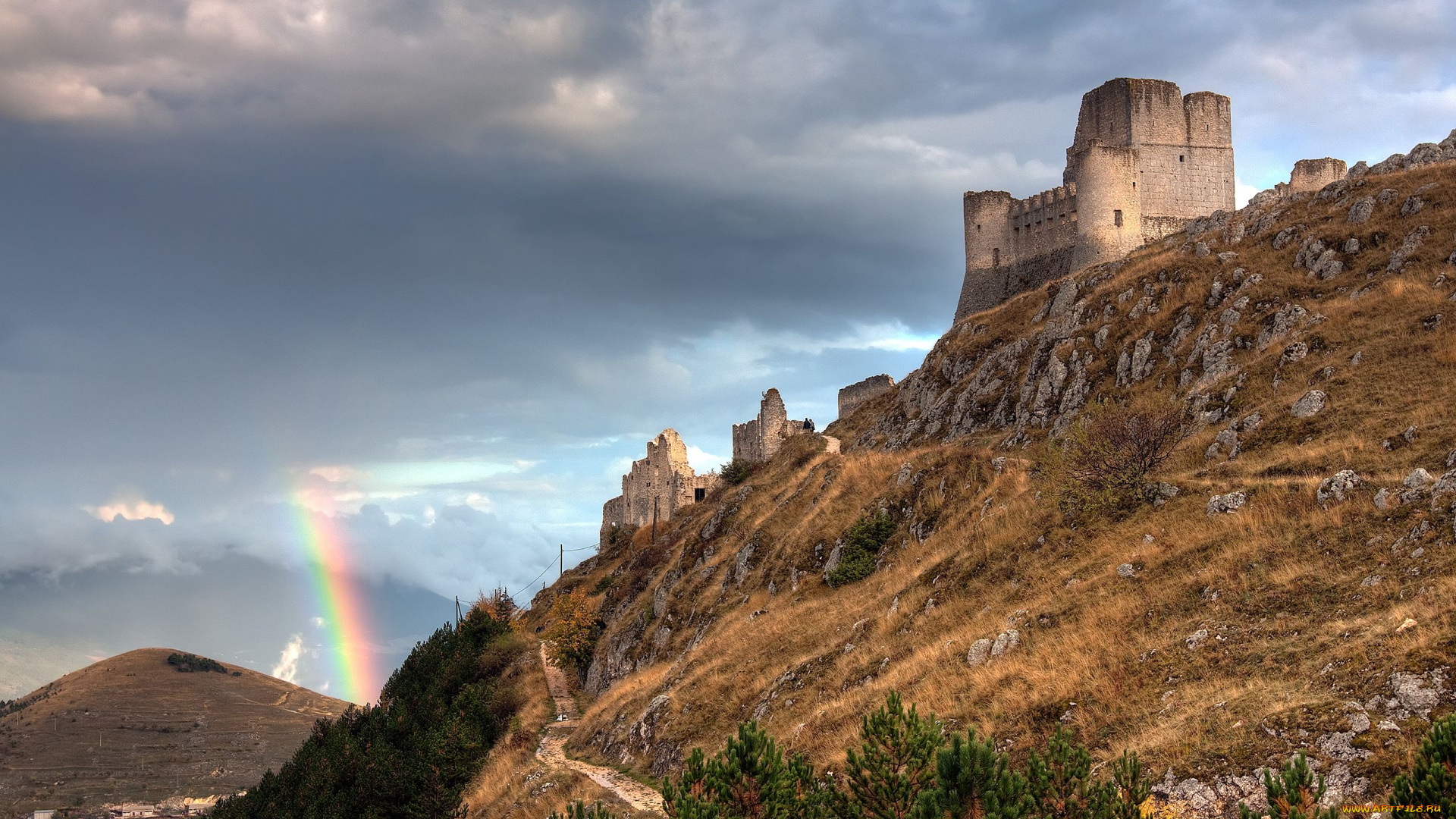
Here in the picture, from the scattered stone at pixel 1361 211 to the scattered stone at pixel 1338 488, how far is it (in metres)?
20.6

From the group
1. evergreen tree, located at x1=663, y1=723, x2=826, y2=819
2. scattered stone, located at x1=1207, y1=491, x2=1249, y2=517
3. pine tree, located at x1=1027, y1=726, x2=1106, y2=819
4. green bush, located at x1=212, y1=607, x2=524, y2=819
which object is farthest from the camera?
green bush, located at x1=212, y1=607, x2=524, y2=819

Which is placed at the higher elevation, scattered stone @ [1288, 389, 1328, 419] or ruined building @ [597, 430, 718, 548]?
ruined building @ [597, 430, 718, 548]

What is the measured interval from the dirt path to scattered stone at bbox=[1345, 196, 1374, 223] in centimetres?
3106

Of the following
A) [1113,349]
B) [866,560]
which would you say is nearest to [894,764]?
[866,560]

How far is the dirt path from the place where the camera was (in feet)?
94.1

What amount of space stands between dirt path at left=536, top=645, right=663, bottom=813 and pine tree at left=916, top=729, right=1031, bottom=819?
42.8 feet

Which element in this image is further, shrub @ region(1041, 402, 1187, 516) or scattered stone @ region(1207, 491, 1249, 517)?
shrub @ region(1041, 402, 1187, 516)

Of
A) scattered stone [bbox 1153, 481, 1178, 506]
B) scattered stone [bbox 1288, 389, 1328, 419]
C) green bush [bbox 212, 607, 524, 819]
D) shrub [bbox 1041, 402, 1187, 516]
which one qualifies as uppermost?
scattered stone [bbox 1288, 389, 1328, 419]

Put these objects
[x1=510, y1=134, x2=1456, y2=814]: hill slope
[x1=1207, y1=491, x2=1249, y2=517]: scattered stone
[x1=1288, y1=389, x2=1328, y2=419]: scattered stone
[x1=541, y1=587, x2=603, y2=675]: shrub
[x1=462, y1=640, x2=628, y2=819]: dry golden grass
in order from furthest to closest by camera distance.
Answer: [x1=541, y1=587, x2=603, y2=675]: shrub < [x1=462, y1=640, x2=628, y2=819]: dry golden grass < [x1=1288, y1=389, x2=1328, y2=419]: scattered stone < [x1=1207, y1=491, x2=1249, y2=517]: scattered stone < [x1=510, y1=134, x2=1456, y2=814]: hill slope

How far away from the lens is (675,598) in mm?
48469

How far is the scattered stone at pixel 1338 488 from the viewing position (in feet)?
71.1

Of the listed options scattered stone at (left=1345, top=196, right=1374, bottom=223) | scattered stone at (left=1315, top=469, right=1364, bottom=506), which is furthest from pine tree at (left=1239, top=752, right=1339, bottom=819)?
scattered stone at (left=1345, top=196, right=1374, bottom=223)

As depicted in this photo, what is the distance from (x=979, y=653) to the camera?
2348 cm

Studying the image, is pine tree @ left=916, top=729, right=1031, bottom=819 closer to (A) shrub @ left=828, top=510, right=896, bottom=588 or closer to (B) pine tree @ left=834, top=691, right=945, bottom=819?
(B) pine tree @ left=834, top=691, right=945, bottom=819
